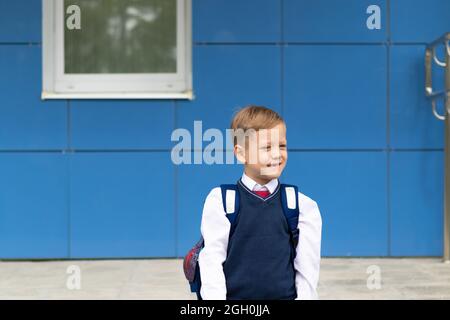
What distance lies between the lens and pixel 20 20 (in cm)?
626

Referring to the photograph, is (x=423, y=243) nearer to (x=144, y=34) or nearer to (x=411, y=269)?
(x=411, y=269)

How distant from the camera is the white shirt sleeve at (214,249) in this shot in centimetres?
231

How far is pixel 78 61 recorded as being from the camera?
6.41 m

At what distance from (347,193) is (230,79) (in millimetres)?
1468

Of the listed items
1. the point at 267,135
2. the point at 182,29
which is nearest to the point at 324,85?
the point at 182,29

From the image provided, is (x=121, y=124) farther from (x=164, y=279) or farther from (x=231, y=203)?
(x=231, y=203)

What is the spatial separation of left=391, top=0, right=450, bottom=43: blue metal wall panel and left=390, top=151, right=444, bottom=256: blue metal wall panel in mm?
1056

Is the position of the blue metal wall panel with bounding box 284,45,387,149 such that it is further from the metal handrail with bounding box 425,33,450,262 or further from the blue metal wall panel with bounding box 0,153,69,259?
the blue metal wall panel with bounding box 0,153,69,259

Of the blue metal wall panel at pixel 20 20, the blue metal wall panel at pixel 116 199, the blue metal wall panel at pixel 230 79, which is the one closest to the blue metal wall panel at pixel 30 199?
the blue metal wall panel at pixel 116 199

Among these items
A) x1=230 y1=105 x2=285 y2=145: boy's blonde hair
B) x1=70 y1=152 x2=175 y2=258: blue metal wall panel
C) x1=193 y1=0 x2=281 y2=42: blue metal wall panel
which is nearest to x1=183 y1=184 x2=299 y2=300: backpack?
x1=230 y1=105 x2=285 y2=145: boy's blonde hair

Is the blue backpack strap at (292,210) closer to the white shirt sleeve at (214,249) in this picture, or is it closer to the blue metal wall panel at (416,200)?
the white shirt sleeve at (214,249)

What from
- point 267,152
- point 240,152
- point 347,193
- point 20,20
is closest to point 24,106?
point 20,20

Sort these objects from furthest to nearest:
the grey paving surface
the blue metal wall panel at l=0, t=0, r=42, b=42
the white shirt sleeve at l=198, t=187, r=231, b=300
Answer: the blue metal wall panel at l=0, t=0, r=42, b=42 → the grey paving surface → the white shirt sleeve at l=198, t=187, r=231, b=300

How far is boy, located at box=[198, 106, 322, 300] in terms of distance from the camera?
7.63ft
